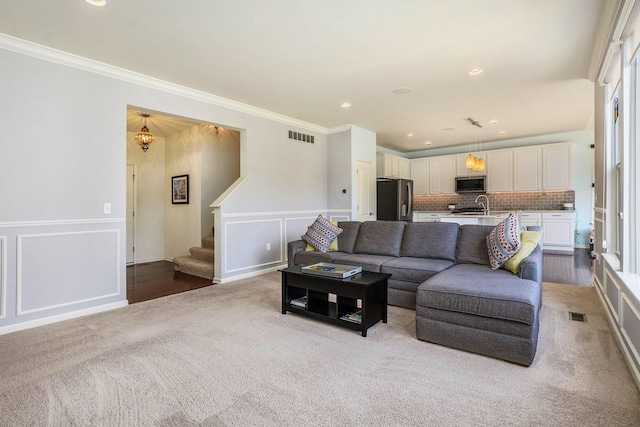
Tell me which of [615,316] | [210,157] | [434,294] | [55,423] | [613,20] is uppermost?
[613,20]

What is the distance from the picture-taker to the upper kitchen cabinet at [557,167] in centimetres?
728

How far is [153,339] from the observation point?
2.76m

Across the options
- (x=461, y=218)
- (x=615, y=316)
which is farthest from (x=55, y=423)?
(x=461, y=218)

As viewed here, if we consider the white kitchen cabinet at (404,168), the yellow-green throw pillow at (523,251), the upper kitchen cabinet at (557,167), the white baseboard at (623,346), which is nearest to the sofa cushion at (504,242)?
the yellow-green throw pillow at (523,251)

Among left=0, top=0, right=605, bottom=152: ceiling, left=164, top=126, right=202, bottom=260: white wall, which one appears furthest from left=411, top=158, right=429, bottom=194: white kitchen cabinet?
left=164, top=126, right=202, bottom=260: white wall

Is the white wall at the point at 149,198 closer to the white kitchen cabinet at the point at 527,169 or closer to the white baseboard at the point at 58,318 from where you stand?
the white baseboard at the point at 58,318

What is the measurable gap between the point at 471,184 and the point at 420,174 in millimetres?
1404

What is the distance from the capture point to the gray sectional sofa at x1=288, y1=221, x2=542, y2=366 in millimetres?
2268

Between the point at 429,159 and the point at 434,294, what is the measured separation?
7131 millimetres

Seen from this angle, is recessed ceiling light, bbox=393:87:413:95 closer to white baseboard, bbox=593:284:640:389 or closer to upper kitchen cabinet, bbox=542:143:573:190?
white baseboard, bbox=593:284:640:389

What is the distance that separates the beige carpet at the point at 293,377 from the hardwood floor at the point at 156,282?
1020mm

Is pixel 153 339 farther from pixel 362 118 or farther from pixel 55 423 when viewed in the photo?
pixel 362 118

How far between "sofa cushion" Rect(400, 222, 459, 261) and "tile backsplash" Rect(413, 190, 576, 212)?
209 inches

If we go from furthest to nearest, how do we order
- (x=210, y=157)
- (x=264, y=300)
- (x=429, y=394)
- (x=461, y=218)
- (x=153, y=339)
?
1. (x=210, y=157)
2. (x=461, y=218)
3. (x=264, y=300)
4. (x=153, y=339)
5. (x=429, y=394)
